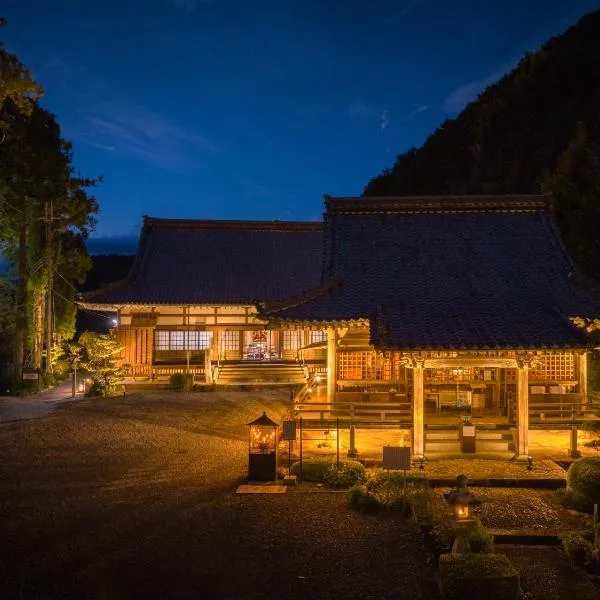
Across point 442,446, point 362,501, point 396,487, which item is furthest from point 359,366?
point 362,501

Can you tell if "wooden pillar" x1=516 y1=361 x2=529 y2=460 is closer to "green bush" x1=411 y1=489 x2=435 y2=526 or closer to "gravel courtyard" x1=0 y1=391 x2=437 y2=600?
"green bush" x1=411 y1=489 x2=435 y2=526

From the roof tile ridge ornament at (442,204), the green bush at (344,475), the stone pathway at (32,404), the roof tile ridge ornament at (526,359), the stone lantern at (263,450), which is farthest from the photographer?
the stone pathway at (32,404)

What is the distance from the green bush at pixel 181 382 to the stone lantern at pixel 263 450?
43.3ft

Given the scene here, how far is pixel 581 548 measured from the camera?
798 centimetres

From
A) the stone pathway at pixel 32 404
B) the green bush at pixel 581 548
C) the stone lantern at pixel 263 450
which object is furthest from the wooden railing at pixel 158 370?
the green bush at pixel 581 548

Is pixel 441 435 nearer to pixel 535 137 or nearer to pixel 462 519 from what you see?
pixel 462 519

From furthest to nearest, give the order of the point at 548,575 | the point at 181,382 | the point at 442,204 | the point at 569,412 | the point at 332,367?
1. the point at 181,382
2. the point at 442,204
3. the point at 332,367
4. the point at 569,412
5. the point at 548,575

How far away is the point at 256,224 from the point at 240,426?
17999 mm

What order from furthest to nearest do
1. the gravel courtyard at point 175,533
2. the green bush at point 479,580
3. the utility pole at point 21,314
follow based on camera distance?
the utility pole at point 21,314 < the gravel courtyard at point 175,533 < the green bush at point 479,580

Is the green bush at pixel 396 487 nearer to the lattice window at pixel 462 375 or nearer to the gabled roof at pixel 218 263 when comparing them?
the lattice window at pixel 462 375

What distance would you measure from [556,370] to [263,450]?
9.99 m

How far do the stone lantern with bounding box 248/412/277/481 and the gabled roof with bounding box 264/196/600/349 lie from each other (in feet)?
9.70

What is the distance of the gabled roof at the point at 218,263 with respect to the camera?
89.0 feet

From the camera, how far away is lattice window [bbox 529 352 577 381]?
54.2 feet
